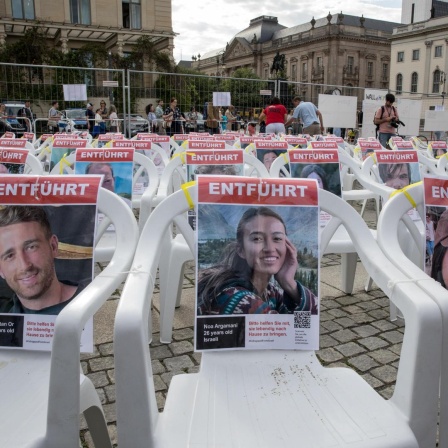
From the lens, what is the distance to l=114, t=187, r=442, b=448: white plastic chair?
47.5 inches

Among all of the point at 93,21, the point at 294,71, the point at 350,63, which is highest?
the point at 350,63

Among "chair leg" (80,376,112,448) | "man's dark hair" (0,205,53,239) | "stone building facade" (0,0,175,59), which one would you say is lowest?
"chair leg" (80,376,112,448)

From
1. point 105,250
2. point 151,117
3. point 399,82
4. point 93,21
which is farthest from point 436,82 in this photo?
point 105,250

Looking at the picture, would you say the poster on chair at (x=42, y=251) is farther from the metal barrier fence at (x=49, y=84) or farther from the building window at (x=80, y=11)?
the building window at (x=80, y=11)

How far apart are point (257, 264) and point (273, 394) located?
431mm

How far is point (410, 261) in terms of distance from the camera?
1625 millimetres

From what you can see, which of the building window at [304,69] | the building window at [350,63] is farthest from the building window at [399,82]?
the building window at [304,69]

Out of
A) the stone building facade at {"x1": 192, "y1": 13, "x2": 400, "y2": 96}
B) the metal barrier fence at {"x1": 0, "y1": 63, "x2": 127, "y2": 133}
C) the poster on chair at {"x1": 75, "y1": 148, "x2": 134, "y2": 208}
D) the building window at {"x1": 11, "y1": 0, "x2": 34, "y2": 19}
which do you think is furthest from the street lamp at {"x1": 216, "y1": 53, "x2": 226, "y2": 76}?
the poster on chair at {"x1": 75, "y1": 148, "x2": 134, "y2": 208}

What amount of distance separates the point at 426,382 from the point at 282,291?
54cm

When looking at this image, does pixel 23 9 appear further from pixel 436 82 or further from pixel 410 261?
pixel 436 82

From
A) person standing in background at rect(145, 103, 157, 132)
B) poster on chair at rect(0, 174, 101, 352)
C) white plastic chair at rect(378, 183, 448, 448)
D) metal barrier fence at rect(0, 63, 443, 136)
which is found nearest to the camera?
white plastic chair at rect(378, 183, 448, 448)

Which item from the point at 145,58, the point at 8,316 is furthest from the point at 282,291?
the point at 145,58

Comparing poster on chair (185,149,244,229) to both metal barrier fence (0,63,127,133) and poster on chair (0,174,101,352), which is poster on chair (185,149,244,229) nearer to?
poster on chair (0,174,101,352)

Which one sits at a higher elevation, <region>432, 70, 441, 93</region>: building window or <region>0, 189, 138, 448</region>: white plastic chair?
<region>432, 70, 441, 93</region>: building window
